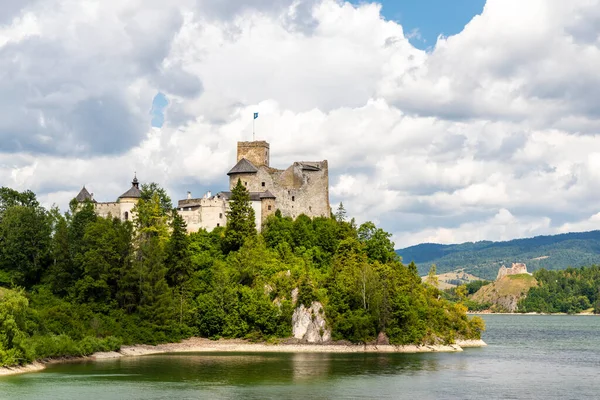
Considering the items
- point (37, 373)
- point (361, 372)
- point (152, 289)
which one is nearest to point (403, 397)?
point (361, 372)

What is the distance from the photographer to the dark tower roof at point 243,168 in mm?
99625

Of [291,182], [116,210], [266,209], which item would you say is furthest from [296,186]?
[116,210]

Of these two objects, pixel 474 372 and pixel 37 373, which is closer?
pixel 37 373

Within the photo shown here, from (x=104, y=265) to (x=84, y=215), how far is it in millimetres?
10101

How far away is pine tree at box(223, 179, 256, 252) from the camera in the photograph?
92875mm

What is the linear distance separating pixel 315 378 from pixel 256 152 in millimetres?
45027

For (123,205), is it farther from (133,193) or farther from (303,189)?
(303,189)

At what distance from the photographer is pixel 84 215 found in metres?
94.9

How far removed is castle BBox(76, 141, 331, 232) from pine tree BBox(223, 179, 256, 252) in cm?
309

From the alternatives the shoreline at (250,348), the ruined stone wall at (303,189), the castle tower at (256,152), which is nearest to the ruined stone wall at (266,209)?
the ruined stone wall at (303,189)

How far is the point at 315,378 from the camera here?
63.9 metres

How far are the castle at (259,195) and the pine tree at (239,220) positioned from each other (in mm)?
3094

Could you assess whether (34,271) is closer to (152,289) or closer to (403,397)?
(152,289)

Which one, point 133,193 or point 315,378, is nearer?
point 315,378
